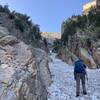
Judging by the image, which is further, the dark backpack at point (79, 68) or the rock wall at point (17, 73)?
the dark backpack at point (79, 68)

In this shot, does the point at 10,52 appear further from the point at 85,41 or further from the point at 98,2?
the point at 98,2

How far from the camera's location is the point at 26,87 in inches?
536

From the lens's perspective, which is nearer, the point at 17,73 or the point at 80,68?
the point at 17,73

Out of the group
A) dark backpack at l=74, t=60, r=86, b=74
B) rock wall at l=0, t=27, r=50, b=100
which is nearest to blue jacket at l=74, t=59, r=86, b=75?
dark backpack at l=74, t=60, r=86, b=74

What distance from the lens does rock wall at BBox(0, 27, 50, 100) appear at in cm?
1291

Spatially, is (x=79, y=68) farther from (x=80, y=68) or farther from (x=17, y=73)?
(x=17, y=73)

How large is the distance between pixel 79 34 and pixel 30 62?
25.3 m

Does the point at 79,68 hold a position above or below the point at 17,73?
above

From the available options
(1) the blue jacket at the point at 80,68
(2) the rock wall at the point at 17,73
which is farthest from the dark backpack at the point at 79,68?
(2) the rock wall at the point at 17,73

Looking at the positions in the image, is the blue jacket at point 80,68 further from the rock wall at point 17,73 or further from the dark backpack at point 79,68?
the rock wall at point 17,73

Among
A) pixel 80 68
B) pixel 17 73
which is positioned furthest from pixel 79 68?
pixel 17 73

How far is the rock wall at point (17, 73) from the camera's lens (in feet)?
42.4

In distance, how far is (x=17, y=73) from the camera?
13.9 m

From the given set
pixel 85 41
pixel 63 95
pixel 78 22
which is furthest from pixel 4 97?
pixel 78 22
